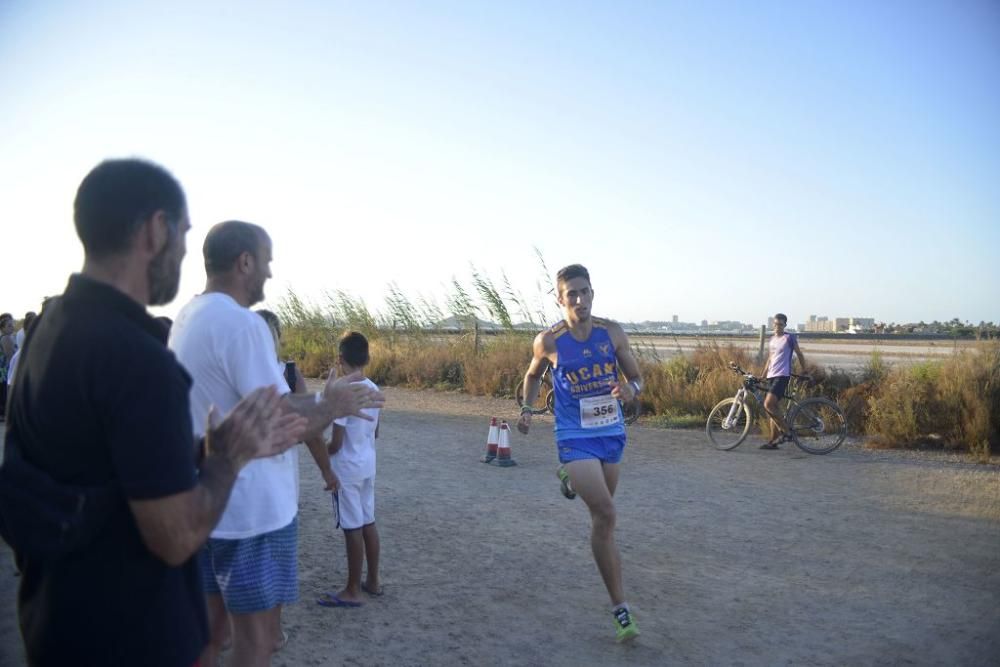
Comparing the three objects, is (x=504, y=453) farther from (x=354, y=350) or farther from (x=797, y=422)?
(x=354, y=350)

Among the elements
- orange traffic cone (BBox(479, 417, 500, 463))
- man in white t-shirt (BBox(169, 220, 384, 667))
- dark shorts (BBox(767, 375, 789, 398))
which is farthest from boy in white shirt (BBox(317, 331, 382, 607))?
dark shorts (BBox(767, 375, 789, 398))

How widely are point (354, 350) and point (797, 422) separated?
8.49 metres

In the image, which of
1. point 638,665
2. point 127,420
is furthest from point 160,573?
point 638,665

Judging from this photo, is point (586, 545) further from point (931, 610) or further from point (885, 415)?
point (885, 415)

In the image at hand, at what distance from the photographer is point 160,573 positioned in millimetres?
1773

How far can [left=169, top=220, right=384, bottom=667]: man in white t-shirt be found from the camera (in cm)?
266

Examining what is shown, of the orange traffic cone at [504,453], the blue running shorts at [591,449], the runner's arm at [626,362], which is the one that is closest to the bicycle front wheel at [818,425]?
the orange traffic cone at [504,453]

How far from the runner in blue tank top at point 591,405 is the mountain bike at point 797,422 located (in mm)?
7029

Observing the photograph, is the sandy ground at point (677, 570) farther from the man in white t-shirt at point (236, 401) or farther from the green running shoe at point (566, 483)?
the man in white t-shirt at point (236, 401)

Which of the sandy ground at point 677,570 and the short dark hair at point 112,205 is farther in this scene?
the sandy ground at point 677,570

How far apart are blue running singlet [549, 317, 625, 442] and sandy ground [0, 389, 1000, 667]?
3.99 ft

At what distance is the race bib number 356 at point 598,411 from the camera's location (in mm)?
4719

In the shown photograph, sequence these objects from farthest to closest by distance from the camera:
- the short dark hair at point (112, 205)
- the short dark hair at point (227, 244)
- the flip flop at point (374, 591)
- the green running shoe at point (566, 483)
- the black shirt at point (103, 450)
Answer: the flip flop at point (374, 591)
the green running shoe at point (566, 483)
the short dark hair at point (227, 244)
the short dark hair at point (112, 205)
the black shirt at point (103, 450)

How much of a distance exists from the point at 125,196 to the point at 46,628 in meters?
1.00
